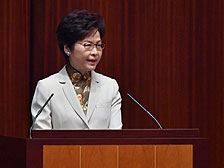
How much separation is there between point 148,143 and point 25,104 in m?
1.05

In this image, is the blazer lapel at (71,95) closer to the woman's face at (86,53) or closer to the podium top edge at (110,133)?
the woman's face at (86,53)

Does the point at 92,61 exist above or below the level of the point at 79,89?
above

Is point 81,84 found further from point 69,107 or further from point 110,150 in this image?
point 110,150

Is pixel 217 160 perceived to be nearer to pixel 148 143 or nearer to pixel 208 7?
pixel 208 7

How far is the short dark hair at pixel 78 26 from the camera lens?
2.00m

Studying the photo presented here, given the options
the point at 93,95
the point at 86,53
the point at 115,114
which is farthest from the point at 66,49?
the point at 115,114

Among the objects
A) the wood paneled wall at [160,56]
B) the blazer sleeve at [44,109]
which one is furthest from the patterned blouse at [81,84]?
the wood paneled wall at [160,56]

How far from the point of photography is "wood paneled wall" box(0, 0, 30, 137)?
7.73ft

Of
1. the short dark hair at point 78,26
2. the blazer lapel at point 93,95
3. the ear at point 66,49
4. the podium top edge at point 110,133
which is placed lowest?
the podium top edge at point 110,133

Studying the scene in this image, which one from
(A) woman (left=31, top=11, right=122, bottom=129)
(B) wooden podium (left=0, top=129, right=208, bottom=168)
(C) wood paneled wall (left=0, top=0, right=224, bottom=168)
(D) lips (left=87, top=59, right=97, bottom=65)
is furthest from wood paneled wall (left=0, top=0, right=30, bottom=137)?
(B) wooden podium (left=0, top=129, right=208, bottom=168)

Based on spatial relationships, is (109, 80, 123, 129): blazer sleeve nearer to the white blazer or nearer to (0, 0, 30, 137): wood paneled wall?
the white blazer

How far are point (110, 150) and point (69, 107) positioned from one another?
54 cm

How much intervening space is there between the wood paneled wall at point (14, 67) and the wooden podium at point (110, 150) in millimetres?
857

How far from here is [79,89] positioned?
2031 mm
